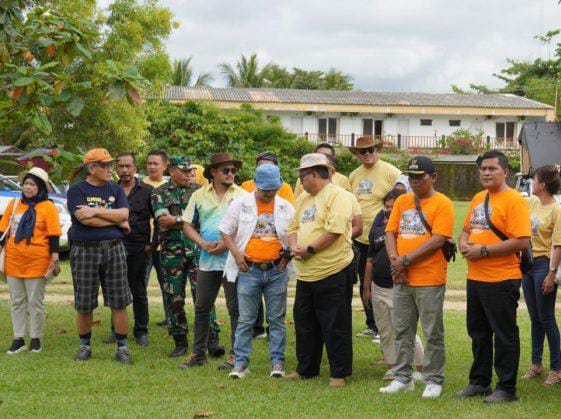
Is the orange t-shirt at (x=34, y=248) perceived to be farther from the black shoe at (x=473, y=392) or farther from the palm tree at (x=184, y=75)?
the palm tree at (x=184, y=75)

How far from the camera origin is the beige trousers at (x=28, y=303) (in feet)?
29.3

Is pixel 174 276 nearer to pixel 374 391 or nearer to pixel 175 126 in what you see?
pixel 374 391

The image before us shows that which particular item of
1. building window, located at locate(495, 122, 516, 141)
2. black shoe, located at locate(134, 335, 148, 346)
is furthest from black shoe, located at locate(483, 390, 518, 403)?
building window, located at locate(495, 122, 516, 141)

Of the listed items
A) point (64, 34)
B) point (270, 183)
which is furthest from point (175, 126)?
point (64, 34)

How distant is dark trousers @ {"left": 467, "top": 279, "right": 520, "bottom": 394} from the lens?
6648 millimetres

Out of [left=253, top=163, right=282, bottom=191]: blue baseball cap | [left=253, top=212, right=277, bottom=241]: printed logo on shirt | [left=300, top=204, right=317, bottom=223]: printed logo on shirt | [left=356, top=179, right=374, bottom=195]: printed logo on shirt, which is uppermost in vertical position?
[left=253, top=163, right=282, bottom=191]: blue baseball cap

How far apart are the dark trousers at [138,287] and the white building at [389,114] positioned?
41421 millimetres

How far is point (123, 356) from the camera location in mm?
8469

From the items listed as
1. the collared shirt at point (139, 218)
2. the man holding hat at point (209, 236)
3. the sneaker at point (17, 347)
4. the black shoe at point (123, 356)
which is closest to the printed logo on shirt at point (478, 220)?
the man holding hat at point (209, 236)

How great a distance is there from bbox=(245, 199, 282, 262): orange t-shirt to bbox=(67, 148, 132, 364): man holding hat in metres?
1.51

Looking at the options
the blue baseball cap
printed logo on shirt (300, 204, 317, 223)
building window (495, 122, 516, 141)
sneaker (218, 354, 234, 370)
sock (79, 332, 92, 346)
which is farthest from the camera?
building window (495, 122, 516, 141)

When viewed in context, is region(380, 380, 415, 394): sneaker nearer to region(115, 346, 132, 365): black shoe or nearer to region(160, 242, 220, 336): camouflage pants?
region(160, 242, 220, 336): camouflage pants

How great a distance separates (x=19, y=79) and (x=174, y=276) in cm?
387

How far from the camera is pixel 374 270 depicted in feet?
26.1
